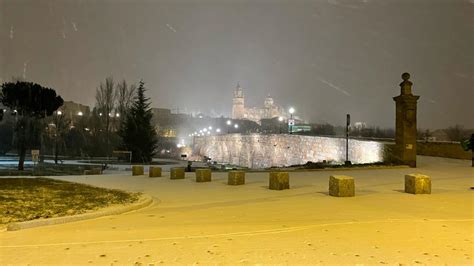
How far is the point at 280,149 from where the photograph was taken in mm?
60750

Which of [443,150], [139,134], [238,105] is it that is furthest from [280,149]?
[238,105]

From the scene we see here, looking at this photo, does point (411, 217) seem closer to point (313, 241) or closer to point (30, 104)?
point (313, 241)

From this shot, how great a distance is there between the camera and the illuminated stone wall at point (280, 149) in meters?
33.2

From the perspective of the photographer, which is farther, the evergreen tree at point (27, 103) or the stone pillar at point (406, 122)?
the evergreen tree at point (27, 103)

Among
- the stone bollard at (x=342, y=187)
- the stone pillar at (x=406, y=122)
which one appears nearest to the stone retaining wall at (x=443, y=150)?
the stone pillar at (x=406, y=122)

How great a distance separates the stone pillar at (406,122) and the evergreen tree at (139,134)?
29531 mm

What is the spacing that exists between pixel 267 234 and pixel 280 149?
54441 mm

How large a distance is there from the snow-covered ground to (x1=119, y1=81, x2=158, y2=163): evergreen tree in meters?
36.0

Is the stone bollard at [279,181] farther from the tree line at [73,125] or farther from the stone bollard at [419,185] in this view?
the tree line at [73,125]

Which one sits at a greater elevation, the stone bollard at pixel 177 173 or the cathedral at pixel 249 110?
the cathedral at pixel 249 110

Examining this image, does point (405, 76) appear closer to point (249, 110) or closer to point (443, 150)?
point (443, 150)

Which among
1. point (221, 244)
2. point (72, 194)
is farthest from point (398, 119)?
point (221, 244)

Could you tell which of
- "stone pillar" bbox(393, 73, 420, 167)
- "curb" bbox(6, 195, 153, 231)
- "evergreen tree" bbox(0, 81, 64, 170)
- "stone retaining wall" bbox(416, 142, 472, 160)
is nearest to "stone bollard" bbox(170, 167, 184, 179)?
"curb" bbox(6, 195, 153, 231)

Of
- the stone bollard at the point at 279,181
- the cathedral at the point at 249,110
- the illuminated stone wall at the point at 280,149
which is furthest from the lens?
the cathedral at the point at 249,110
